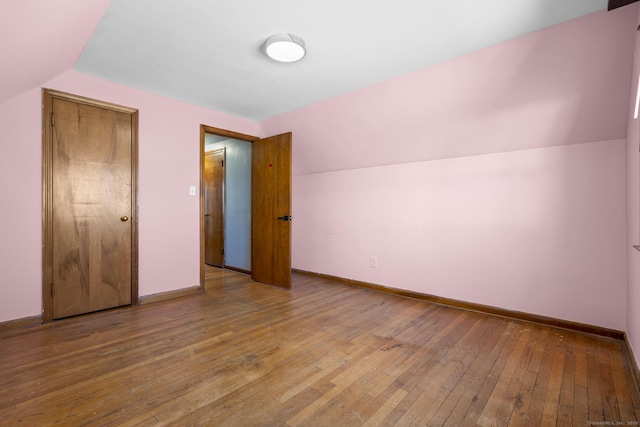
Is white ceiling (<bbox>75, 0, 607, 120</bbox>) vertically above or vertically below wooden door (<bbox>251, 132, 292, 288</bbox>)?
above

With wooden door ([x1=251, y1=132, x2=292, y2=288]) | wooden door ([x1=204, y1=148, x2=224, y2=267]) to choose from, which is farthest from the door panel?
wooden door ([x1=204, y1=148, x2=224, y2=267])

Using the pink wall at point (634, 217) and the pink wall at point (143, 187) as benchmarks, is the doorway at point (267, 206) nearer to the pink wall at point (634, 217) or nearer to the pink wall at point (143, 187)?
the pink wall at point (143, 187)

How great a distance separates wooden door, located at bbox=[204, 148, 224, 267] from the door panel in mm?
2064

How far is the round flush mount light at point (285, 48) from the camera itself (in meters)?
2.15

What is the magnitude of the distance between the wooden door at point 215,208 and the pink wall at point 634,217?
499cm

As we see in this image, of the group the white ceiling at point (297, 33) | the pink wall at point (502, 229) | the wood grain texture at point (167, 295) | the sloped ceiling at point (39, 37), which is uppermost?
the white ceiling at point (297, 33)

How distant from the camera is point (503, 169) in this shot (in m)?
2.84

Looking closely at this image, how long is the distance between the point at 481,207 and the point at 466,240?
382mm

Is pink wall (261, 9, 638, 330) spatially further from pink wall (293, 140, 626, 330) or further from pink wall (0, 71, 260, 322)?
pink wall (0, 71, 260, 322)

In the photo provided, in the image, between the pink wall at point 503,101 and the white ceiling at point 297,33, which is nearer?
the white ceiling at point 297,33

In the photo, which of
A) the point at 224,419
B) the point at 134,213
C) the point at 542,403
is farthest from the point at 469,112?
the point at 134,213

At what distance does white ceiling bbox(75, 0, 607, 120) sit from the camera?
184 centimetres

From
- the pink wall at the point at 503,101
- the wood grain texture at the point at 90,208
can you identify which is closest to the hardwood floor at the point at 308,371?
the wood grain texture at the point at 90,208

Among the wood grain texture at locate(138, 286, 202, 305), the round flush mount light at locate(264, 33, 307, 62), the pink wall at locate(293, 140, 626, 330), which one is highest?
the round flush mount light at locate(264, 33, 307, 62)
